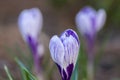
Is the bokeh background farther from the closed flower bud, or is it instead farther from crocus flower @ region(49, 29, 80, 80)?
crocus flower @ region(49, 29, 80, 80)

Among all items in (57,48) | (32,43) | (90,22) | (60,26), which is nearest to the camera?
(57,48)

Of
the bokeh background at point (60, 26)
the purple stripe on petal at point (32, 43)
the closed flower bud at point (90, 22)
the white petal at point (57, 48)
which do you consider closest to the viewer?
the white petal at point (57, 48)

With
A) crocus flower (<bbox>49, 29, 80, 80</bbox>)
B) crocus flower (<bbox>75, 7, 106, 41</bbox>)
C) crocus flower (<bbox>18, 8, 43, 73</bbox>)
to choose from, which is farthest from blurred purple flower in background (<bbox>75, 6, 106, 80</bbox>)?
crocus flower (<bbox>49, 29, 80, 80</bbox>)

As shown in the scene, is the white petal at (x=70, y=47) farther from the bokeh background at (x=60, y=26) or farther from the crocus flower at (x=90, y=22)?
the bokeh background at (x=60, y=26)

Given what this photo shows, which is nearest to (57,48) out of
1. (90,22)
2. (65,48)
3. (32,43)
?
(65,48)

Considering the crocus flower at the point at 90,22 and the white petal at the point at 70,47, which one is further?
the crocus flower at the point at 90,22

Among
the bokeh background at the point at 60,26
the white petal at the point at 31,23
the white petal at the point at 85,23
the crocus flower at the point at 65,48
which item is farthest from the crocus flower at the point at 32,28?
the bokeh background at the point at 60,26

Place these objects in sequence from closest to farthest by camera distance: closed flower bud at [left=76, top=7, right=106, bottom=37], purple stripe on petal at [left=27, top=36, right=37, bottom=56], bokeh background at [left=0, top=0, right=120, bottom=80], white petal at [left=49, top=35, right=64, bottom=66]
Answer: white petal at [left=49, top=35, right=64, bottom=66]
purple stripe on petal at [left=27, top=36, right=37, bottom=56]
closed flower bud at [left=76, top=7, right=106, bottom=37]
bokeh background at [left=0, top=0, right=120, bottom=80]

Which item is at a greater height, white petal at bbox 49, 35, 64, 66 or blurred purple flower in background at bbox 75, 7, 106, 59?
white petal at bbox 49, 35, 64, 66

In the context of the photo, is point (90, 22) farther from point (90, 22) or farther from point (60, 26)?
point (60, 26)
